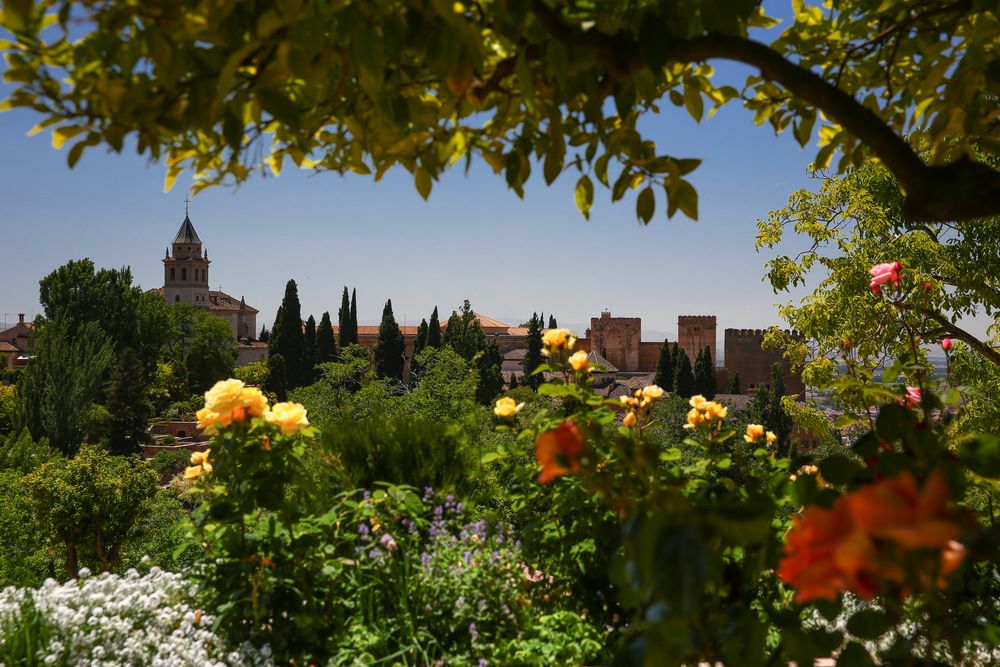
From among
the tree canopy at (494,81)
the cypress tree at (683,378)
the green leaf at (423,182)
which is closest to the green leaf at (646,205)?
the tree canopy at (494,81)

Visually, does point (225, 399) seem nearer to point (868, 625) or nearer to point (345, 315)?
point (868, 625)

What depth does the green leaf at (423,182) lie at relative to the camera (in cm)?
110

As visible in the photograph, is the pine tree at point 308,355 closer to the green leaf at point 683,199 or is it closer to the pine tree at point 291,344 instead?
the pine tree at point 291,344

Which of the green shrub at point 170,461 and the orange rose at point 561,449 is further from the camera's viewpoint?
the green shrub at point 170,461

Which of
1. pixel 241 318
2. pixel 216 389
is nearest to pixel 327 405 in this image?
pixel 216 389

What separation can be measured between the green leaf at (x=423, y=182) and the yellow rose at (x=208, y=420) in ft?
3.70

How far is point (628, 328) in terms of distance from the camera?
177 feet

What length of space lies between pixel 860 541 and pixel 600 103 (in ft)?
2.30

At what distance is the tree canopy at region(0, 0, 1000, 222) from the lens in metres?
0.75

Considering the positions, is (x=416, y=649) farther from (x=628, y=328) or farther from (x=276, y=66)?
(x=628, y=328)

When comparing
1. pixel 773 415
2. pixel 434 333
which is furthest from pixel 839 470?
pixel 434 333

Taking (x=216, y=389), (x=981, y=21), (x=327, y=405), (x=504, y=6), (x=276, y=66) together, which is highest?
(x=981, y=21)

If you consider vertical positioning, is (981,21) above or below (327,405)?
above

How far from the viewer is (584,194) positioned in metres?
1.13
